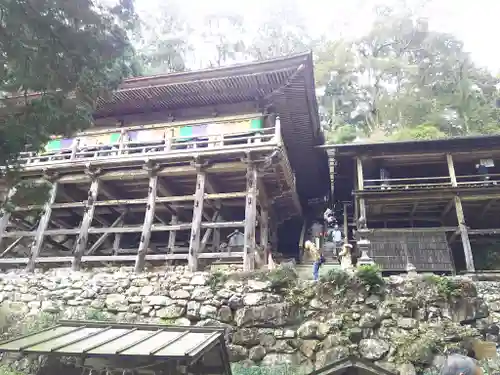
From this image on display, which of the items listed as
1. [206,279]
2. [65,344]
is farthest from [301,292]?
[65,344]

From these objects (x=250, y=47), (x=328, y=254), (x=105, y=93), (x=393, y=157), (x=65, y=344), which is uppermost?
(x=250, y=47)

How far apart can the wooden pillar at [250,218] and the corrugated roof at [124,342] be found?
569 centimetres

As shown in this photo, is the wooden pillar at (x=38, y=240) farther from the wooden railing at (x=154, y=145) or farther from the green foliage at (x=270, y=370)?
the green foliage at (x=270, y=370)

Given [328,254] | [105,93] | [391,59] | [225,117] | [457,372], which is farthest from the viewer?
[391,59]

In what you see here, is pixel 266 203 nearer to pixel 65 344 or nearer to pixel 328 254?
pixel 328 254

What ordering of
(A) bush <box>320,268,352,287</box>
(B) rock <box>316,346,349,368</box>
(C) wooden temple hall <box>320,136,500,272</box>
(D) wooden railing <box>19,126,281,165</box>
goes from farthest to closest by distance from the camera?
(C) wooden temple hall <box>320,136,500,272</box>, (D) wooden railing <box>19,126,281,165</box>, (A) bush <box>320,268,352,287</box>, (B) rock <box>316,346,349,368</box>

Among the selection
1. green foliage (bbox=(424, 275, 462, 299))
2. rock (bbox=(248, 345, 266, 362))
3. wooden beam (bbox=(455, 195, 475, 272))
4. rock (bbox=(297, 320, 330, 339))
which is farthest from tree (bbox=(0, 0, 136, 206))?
wooden beam (bbox=(455, 195, 475, 272))

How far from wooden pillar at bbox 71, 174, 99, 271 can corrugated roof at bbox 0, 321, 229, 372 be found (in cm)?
707

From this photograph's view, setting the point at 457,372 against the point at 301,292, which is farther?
the point at 301,292

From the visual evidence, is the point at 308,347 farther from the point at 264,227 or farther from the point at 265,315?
the point at 264,227

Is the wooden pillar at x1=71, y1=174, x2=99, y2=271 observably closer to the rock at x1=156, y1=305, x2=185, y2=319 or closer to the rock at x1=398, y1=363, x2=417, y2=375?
the rock at x1=156, y1=305, x2=185, y2=319

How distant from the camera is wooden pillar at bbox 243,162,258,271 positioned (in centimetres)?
1202

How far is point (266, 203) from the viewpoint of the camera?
621 inches

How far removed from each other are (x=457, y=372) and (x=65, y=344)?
503cm
